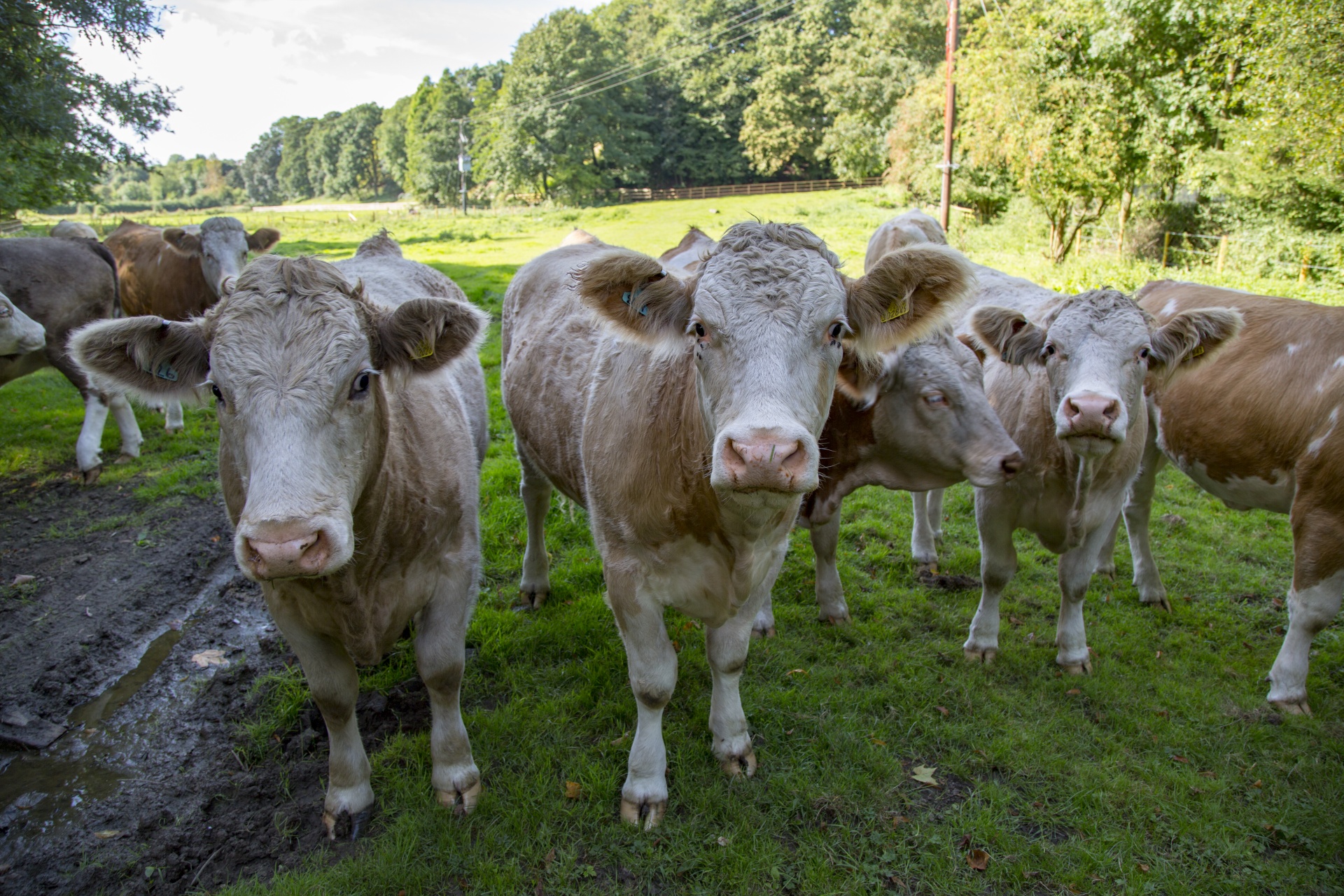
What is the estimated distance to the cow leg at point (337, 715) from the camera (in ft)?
10.0

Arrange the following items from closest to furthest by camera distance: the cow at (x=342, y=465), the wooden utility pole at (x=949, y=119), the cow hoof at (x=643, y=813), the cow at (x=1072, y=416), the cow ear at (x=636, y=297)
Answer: the cow at (x=342, y=465) < the cow ear at (x=636, y=297) < the cow hoof at (x=643, y=813) < the cow at (x=1072, y=416) < the wooden utility pole at (x=949, y=119)

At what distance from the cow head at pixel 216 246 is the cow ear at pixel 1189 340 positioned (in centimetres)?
952

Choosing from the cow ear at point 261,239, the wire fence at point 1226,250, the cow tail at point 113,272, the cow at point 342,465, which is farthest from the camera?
the wire fence at point 1226,250

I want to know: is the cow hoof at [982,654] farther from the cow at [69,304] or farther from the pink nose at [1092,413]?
the cow at [69,304]

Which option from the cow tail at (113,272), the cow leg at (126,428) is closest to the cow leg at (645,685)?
the cow leg at (126,428)

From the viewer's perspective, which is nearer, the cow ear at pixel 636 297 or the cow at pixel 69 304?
the cow ear at pixel 636 297

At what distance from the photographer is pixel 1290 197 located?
61.8ft

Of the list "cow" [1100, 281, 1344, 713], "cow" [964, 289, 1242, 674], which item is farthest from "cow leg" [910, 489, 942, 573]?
"cow" [1100, 281, 1344, 713]

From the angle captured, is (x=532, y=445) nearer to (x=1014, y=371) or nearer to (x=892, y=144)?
(x=1014, y=371)

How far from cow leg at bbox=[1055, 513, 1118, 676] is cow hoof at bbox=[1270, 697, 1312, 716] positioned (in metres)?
0.98

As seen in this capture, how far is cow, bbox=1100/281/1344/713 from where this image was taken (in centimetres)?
422

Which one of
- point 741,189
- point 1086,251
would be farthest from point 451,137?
point 1086,251

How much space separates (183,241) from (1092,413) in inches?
422

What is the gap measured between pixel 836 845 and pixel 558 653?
203 cm
